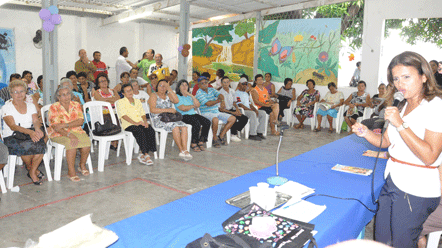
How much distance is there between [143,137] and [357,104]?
4.74 metres

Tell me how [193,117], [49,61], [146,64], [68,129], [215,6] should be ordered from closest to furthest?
[68,129] < [49,61] < [193,117] < [146,64] < [215,6]

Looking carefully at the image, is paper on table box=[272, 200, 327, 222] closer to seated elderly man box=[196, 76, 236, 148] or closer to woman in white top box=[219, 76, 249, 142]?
seated elderly man box=[196, 76, 236, 148]

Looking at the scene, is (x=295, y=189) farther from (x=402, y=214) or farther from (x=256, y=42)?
(x=256, y=42)

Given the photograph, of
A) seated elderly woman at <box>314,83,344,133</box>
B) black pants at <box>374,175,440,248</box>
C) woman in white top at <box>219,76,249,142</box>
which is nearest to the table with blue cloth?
black pants at <box>374,175,440,248</box>

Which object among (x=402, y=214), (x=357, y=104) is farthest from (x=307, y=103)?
(x=402, y=214)

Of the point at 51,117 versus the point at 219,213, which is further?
the point at 51,117

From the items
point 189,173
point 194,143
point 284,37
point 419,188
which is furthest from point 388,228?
point 284,37

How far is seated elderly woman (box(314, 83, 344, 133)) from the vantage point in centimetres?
772

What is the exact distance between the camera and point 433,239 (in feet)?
7.38

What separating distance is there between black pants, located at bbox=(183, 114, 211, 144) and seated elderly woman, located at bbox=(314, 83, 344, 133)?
3.10 metres

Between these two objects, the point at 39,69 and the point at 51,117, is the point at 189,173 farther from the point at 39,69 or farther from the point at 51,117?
the point at 39,69

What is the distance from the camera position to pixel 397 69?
1.69m

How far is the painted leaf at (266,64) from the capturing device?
922cm

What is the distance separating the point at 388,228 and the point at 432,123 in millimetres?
593
